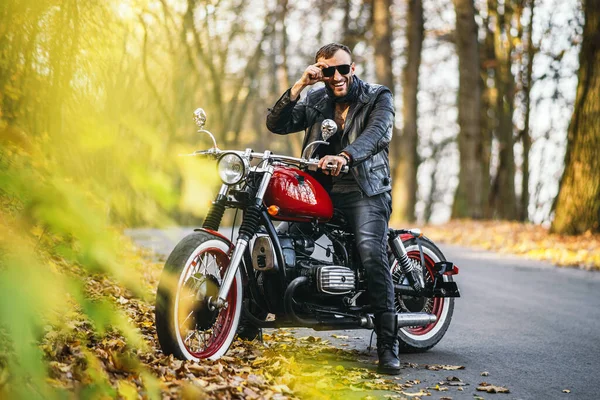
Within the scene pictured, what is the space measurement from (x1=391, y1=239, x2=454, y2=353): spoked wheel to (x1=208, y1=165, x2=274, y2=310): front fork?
4.91 feet

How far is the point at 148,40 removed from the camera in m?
2.69

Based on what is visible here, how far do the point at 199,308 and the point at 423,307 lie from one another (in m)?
2.23

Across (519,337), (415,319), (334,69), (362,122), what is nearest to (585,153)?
(519,337)

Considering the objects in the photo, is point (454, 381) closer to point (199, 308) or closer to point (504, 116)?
point (199, 308)

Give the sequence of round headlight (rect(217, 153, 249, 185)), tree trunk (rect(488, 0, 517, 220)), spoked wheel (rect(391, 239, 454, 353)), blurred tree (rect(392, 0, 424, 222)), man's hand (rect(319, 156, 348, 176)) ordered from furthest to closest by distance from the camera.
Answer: blurred tree (rect(392, 0, 424, 222))
tree trunk (rect(488, 0, 517, 220))
spoked wheel (rect(391, 239, 454, 353))
man's hand (rect(319, 156, 348, 176))
round headlight (rect(217, 153, 249, 185))

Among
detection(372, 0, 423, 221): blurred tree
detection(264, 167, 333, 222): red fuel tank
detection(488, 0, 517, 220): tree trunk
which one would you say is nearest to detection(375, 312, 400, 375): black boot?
detection(264, 167, 333, 222): red fuel tank

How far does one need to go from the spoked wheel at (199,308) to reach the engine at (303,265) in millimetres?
211

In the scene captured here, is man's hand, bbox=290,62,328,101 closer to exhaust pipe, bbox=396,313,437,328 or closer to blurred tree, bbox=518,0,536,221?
exhaust pipe, bbox=396,313,437,328

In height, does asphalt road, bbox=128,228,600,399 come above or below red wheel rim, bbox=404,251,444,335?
below

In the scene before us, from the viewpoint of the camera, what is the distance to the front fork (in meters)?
4.93

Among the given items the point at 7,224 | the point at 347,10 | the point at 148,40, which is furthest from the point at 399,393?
the point at 347,10

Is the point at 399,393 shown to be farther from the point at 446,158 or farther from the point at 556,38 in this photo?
the point at 446,158

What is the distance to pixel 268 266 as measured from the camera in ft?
17.2

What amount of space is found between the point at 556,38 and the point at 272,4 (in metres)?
10.2
